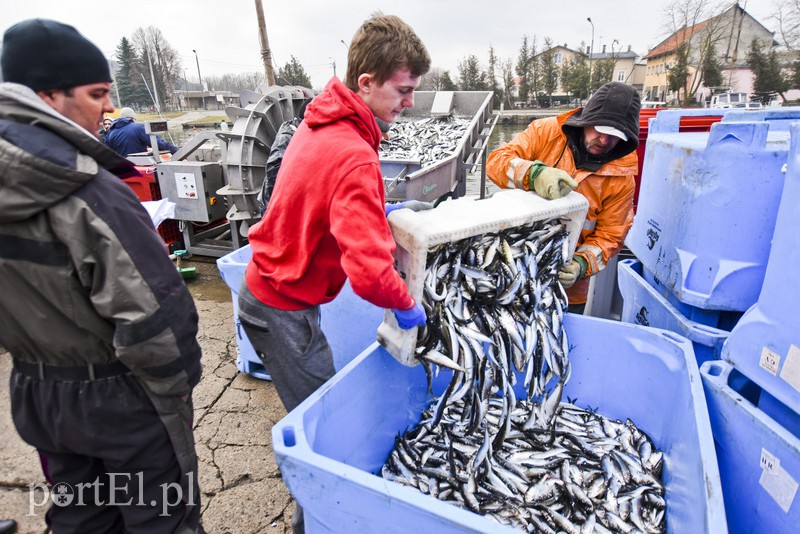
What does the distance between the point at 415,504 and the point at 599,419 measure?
1.70 metres

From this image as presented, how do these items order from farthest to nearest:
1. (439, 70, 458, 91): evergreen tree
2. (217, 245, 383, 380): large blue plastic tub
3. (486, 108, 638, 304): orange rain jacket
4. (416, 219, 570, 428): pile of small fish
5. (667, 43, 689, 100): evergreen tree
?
(439, 70, 458, 91): evergreen tree → (667, 43, 689, 100): evergreen tree → (217, 245, 383, 380): large blue plastic tub → (486, 108, 638, 304): orange rain jacket → (416, 219, 570, 428): pile of small fish

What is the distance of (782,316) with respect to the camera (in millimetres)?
1590

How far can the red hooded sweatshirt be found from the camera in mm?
1713

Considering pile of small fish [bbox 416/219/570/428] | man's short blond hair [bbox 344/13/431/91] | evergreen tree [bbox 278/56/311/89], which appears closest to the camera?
man's short blond hair [bbox 344/13/431/91]

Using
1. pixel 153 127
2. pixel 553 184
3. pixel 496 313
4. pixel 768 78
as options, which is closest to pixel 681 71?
pixel 768 78

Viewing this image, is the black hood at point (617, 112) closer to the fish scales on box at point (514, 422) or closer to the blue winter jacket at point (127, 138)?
the fish scales on box at point (514, 422)

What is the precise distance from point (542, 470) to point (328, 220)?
1.61 metres

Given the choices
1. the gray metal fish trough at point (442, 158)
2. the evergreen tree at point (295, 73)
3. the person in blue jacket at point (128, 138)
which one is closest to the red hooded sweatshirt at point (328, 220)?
the gray metal fish trough at point (442, 158)

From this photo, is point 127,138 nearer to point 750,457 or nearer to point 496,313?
point 496,313

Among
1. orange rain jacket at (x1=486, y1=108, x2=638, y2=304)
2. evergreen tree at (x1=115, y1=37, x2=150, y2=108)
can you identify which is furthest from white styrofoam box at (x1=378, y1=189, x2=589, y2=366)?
evergreen tree at (x1=115, y1=37, x2=150, y2=108)

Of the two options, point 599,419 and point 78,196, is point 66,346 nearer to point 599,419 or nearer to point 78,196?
point 78,196

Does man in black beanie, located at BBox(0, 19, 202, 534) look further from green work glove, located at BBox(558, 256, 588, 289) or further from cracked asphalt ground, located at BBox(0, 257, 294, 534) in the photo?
green work glove, located at BBox(558, 256, 588, 289)

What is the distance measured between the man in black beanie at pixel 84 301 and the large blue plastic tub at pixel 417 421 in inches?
23.4
